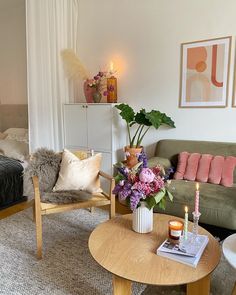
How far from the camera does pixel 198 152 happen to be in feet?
9.30

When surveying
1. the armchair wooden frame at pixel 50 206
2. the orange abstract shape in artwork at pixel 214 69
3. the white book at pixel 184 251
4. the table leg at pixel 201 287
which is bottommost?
the table leg at pixel 201 287

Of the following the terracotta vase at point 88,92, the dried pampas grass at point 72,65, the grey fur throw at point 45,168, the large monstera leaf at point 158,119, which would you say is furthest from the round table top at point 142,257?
the dried pampas grass at point 72,65

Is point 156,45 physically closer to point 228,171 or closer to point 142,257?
point 228,171

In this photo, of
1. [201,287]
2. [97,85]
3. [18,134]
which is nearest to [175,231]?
[201,287]

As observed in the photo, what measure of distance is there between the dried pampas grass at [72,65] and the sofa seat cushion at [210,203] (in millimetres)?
1977

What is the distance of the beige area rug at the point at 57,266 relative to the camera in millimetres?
1678

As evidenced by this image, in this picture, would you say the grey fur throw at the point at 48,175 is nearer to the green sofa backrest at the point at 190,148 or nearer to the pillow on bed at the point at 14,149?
the pillow on bed at the point at 14,149

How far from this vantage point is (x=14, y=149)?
11.1 ft

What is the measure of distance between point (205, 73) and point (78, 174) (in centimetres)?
181

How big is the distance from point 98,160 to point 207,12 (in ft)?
6.56

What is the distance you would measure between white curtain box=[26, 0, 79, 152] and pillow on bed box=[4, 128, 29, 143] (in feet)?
1.74

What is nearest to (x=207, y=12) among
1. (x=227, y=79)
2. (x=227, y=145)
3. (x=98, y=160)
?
(x=227, y=79)

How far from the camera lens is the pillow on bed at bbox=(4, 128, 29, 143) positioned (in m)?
3.73

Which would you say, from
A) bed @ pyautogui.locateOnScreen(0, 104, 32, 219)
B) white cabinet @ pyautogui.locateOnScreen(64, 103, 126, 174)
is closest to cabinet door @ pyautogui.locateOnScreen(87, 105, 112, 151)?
white cabinet @ pyautogui.locateOnScreen(64, 103, 126, 174)
